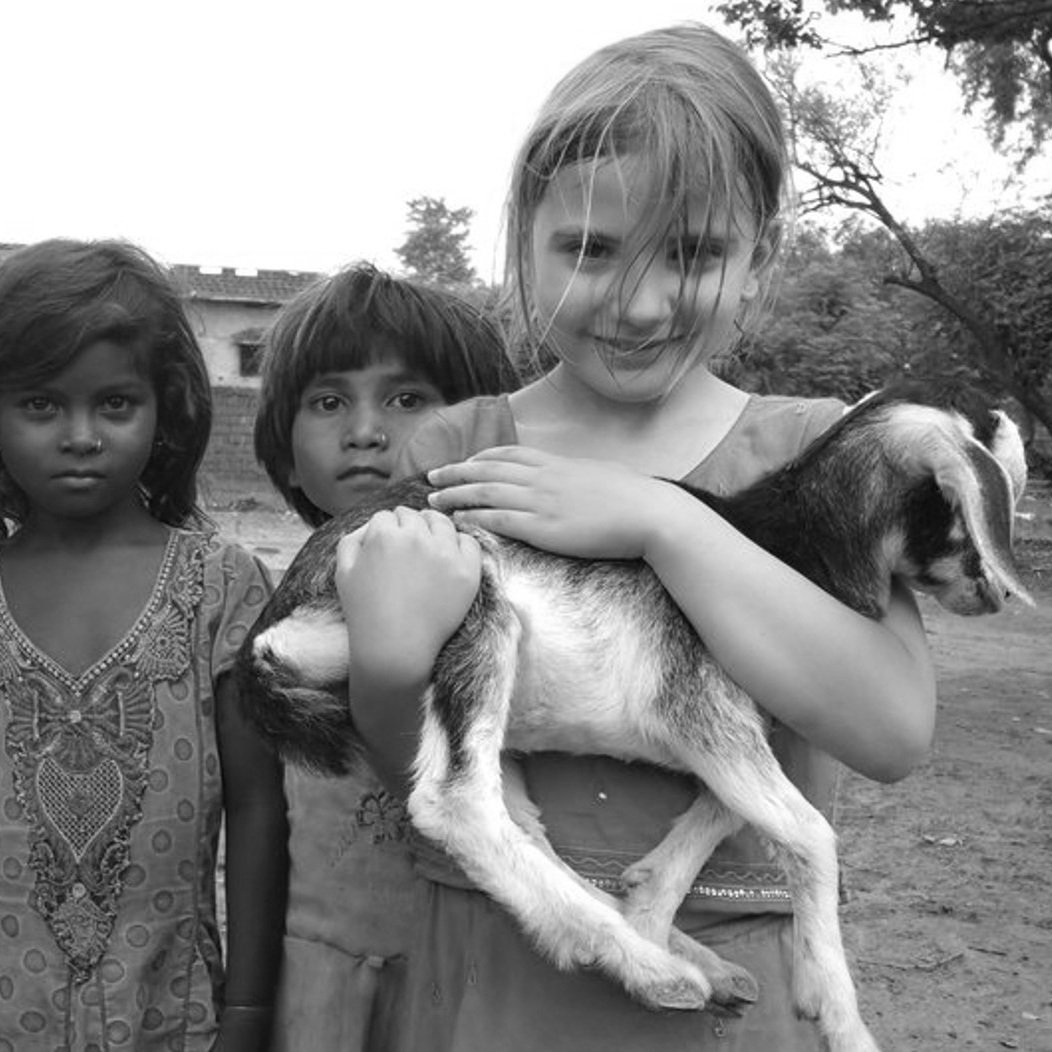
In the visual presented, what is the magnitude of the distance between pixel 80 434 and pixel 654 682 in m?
1.09

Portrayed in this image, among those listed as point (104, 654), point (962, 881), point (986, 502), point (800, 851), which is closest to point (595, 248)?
point (986, 502)

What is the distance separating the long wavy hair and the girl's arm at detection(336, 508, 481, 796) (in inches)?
30.2

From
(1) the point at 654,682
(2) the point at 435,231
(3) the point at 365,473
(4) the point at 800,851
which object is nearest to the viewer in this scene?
(4) the point at 800,851

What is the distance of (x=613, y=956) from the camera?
195 cm

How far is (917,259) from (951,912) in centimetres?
1538

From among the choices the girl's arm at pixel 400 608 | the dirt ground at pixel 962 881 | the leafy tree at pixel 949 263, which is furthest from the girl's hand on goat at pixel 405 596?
the leafy tree at pixel 949 263

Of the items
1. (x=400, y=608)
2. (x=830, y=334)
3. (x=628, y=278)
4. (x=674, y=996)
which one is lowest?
(x=830, y=334)

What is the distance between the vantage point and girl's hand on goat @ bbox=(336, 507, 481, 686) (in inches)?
81.1

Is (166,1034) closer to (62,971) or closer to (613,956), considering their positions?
(62,971)

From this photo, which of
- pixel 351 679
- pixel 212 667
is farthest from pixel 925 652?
pixel 212 667

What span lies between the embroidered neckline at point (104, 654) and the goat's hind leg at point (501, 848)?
2.40 ft

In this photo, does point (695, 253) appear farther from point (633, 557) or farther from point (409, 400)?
point (409, 400)

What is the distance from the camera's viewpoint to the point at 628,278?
82.8 inches

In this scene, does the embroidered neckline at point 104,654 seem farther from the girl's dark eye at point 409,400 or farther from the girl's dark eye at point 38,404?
the girl's dark eye at point 409,400
